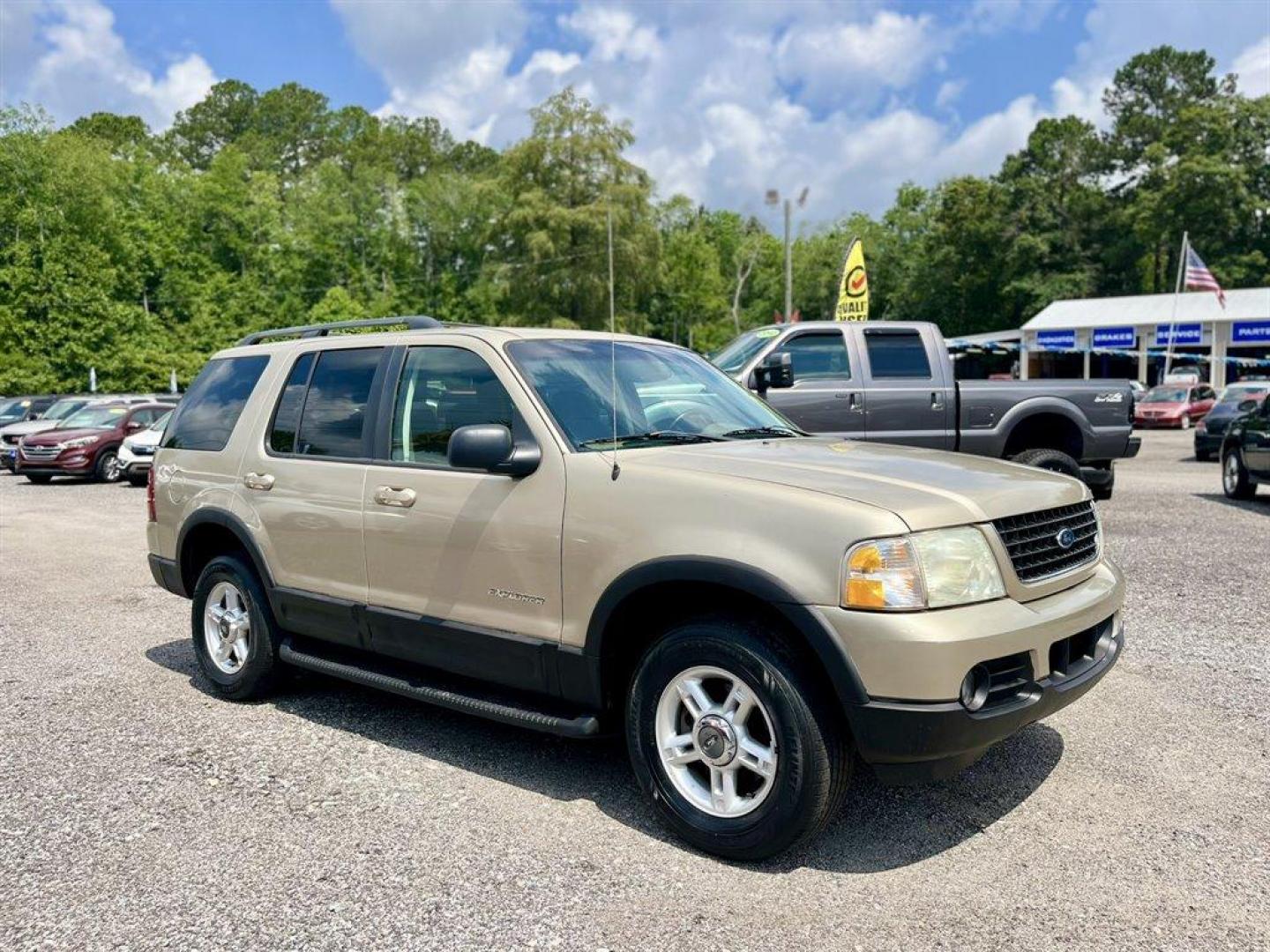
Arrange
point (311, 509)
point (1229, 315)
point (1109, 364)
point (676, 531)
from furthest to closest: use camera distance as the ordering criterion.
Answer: point (1109, 364) < point (1229, 315) < point (311, 509) < point (676, 531)

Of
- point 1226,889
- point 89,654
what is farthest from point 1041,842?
point 89,654

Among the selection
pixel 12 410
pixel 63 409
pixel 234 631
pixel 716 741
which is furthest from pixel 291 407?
pixel 12 410

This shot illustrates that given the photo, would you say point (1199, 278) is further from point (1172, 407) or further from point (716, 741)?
point (716, 741)

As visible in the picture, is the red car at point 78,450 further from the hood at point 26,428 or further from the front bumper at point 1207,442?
the front bumper at point 1207,442

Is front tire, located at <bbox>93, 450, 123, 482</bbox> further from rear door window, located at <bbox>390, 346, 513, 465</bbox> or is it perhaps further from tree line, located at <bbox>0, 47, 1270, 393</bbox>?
tree line, located at <bbox>0, 47, 1270, 393</bbox>

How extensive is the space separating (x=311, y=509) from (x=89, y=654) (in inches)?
109

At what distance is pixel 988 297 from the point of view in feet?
237

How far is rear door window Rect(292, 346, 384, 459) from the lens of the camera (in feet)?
16.1

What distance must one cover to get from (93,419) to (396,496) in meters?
19.6

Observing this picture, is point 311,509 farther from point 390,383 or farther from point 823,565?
point 823,565

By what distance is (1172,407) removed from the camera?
3481cm

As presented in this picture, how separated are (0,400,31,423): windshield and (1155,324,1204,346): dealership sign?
43377 mm

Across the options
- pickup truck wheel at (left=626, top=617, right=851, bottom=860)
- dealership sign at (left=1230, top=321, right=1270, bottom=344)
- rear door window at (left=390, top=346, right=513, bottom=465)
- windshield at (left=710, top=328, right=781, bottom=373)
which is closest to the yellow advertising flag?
windshield at (left=710, top=328, right=781, bottom=373)

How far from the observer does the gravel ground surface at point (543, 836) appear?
3.16 m
